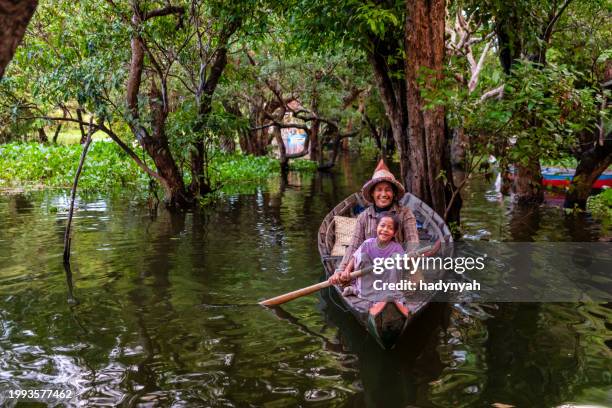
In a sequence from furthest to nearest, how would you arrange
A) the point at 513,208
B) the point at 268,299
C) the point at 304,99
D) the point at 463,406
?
the point at 304,99, the point at 513,208, the point at 268,299, the point at 463,406

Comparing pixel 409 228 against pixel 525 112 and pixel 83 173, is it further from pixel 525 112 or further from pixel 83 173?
pixel 83 173

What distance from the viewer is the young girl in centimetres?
524

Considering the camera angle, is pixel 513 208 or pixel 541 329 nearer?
pixel 541 329

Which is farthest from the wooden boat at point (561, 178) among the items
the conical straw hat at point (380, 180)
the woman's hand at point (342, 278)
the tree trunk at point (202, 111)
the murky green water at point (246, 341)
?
the woman's hand at point (342, 278)

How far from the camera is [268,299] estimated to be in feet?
21.7

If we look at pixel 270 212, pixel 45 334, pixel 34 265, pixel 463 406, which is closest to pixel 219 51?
pixel 270 212

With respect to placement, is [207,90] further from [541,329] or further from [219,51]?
[541,329]

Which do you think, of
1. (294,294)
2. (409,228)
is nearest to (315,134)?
(409,228)

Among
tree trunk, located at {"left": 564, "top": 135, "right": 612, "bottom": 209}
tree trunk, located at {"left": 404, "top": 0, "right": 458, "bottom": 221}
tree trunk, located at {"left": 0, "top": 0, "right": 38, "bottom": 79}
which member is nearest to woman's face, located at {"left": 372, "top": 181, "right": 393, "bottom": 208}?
tree trunk, located at {"left": 404, "top": 0, "right": 458, "bottom": 221}

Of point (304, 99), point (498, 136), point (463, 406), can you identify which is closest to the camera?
point (463, 406)

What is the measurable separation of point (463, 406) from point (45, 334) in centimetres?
422

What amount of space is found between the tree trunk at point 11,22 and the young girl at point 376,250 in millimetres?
3756

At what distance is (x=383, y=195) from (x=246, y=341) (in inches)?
86.8

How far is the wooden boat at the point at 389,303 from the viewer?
4328mm
